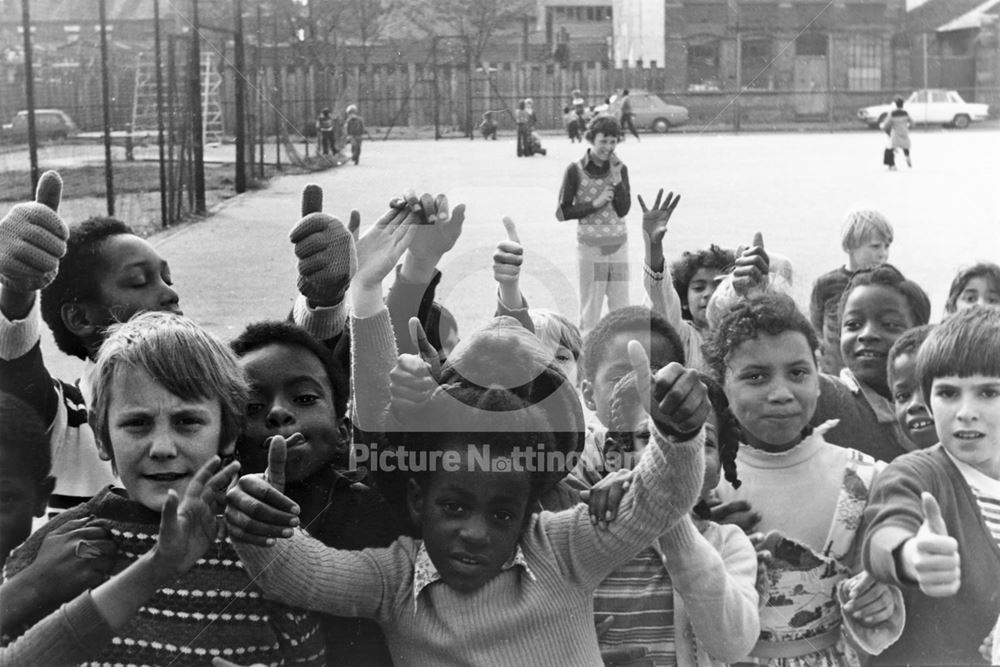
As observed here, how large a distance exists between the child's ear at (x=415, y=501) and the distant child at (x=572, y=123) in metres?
1.00

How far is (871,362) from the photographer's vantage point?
1.92 meters

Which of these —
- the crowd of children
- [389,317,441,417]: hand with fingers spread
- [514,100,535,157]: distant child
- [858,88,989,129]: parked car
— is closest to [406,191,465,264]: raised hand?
the crowd of children

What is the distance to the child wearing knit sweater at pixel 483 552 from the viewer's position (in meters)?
1.28

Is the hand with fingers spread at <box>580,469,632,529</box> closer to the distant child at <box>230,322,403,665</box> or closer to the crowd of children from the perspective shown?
the crowd of children

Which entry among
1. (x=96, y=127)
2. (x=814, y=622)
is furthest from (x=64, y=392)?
(x=96, y=127)

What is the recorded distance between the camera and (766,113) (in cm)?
256

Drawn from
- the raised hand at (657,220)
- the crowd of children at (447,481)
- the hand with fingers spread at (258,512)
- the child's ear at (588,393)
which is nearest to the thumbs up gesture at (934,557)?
the crowd of children at (447,481)

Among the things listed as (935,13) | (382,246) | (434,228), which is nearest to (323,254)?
(382,246)

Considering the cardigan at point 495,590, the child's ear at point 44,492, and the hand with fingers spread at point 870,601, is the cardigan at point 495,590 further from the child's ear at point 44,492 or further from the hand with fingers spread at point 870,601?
the child's ear at point 44,492

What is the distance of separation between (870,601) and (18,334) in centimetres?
118

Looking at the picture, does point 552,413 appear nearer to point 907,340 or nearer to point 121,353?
point 121,353

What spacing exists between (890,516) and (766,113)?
1335 millimetres

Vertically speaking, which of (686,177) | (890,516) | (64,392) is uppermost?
(686,177)

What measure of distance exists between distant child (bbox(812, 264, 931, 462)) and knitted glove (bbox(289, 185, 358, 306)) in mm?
761
